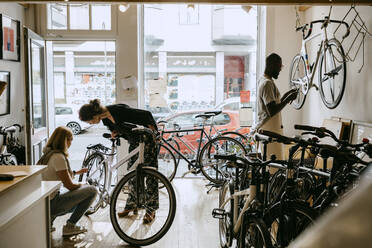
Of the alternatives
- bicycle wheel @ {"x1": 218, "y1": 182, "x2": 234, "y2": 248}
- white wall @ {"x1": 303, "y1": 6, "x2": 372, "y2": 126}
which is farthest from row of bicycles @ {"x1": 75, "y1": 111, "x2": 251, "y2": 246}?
white wall @ {"x1": 303, "y1": 6, "x2": 372, "y2": 126}

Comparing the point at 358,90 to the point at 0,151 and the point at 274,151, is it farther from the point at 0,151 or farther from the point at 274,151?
the point at 0,151

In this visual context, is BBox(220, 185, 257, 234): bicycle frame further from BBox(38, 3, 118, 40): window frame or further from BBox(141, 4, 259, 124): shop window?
BBox(38, 3, 118, 40): window frame

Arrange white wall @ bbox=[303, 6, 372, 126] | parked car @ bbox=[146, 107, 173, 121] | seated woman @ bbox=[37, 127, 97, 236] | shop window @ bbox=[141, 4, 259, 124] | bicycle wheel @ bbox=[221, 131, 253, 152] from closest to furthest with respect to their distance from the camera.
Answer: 1. seated woman @ bbox=[37, 127, 97, 236]
2. white wall @ bbox=[303, 6, 372, 126]
3. bicycle wheel @ bbox=[221, 131, 253, 152]
4. shop window @ bbox=[141, 4, 259, 124]
5. parked car @ bbox=[146, 107, 173, 121]

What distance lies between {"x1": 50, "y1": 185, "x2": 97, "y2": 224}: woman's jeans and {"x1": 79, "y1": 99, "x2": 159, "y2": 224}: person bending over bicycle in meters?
0.39

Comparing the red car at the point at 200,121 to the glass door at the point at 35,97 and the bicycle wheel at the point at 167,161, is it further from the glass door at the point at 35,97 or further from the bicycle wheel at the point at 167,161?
the glass door at the point at 35,97

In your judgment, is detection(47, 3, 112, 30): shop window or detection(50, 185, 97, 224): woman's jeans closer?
detection(50, 185, 97, 224): woman's jeans

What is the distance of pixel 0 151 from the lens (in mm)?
4254

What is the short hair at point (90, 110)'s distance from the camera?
141 inches

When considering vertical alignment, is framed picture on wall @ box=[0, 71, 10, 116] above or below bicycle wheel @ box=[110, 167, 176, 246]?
above

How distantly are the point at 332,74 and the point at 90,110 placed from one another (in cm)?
247

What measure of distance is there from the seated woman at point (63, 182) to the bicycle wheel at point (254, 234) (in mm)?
1700

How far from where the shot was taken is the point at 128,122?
3.78 m

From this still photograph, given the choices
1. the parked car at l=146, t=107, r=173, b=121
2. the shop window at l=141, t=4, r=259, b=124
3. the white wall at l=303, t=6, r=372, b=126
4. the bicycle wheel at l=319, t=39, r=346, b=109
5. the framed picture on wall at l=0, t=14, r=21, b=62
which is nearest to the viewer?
the white wall at l=303, t=6, r=372, b=126

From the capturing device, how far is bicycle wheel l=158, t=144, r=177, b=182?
5492 millimetres
